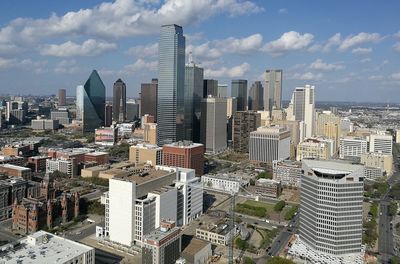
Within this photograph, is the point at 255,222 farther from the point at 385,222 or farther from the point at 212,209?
the point at 385,222

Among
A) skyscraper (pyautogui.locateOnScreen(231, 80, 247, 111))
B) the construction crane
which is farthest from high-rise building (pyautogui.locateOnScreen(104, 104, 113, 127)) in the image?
the construction crane

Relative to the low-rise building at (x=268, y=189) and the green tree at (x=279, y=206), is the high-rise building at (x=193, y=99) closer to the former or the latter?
the low-rise building at (x=268, y=189)

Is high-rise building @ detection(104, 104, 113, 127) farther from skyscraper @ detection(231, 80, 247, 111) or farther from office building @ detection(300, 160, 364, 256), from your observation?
office building @ detection(300, 160, 364, 256)

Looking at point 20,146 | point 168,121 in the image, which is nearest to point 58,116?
point 20,146

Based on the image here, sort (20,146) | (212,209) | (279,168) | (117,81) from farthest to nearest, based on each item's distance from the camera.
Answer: (117,81), (20,146), (279,168), (212,209)

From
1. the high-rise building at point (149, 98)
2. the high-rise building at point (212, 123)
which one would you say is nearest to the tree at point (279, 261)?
the high-rise building at point (212, 123)

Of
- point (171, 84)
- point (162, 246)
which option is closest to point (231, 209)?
point (162, 246)
